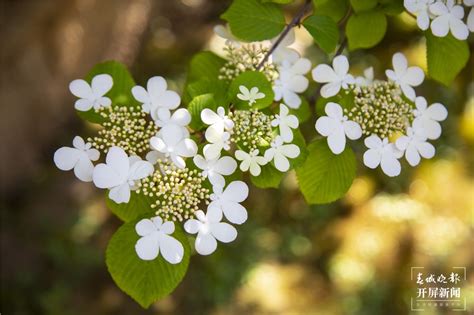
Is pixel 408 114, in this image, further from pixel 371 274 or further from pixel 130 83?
pixel 371 274

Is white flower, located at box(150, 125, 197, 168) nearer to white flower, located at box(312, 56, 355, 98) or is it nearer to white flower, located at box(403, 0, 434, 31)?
white flower, located at box(312, 56, 355, 98)

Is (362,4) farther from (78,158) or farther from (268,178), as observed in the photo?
(78,158)

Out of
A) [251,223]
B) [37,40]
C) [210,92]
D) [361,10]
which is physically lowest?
[251,223]

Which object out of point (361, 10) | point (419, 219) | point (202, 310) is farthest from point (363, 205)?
point (361, 10)

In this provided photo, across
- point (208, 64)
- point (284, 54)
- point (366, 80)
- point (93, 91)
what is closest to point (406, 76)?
point (366, 80)

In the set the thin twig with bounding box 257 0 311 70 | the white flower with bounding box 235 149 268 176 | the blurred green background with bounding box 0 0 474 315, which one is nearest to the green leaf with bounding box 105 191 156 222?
the white flower with bounding box 235 149 268 176

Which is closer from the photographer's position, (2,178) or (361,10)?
(361,10)

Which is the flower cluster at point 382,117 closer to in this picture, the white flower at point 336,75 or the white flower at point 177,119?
the white flower at point 336,75
